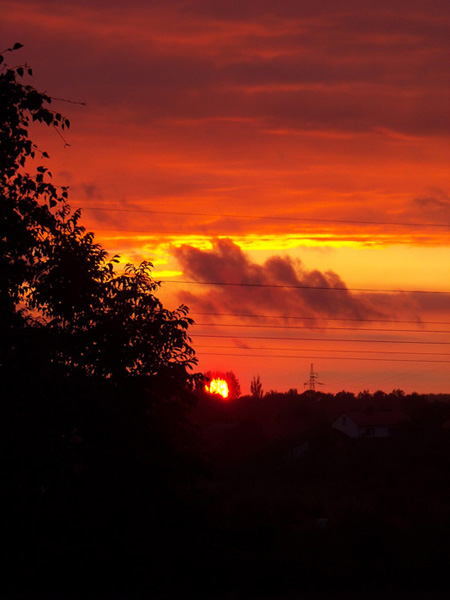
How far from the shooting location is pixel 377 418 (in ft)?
354

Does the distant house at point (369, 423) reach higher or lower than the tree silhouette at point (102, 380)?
higher

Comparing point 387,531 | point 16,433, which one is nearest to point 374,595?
point 387,531

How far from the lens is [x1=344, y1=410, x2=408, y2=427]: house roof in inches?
4195

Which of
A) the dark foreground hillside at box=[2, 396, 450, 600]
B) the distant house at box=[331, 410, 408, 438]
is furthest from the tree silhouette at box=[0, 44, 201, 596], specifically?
the distant house at box=[331, 410, 408, 438]

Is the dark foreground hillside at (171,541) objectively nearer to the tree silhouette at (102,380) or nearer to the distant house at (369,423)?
the tree silhouette at (102,380)

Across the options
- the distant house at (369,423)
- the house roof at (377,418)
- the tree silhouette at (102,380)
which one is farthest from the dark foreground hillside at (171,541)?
the house roof at (377,418)

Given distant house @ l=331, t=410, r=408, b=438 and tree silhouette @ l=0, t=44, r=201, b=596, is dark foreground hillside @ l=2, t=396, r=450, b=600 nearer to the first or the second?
tree silhouette @ l=0, t=44, r=201, b=596

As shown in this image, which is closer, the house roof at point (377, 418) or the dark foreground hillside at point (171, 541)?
the dark foreground hillside at point (171, 541)

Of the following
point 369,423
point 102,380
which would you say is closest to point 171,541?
point 102,380

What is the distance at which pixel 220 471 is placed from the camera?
72.8 metres

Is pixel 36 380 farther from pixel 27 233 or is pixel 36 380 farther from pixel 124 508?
pixel 124 508

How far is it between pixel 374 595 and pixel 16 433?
1266 centimetres

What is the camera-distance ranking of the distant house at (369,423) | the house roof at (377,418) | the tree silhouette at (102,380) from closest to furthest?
the tree silhouette at (102,380), the distant house at (369,423), the house roof at (377,418)

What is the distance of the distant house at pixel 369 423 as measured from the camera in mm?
106062
